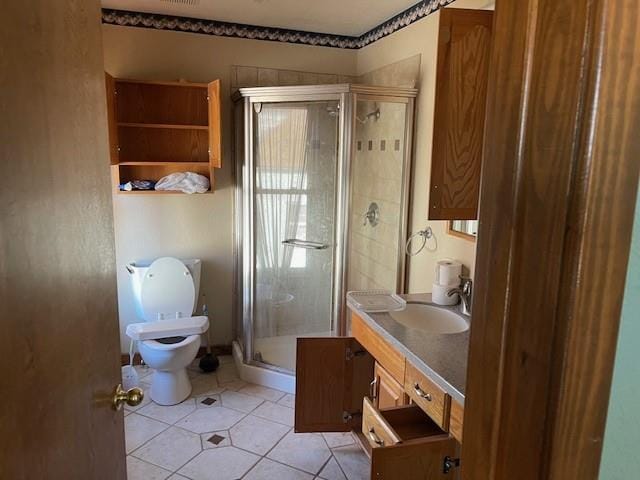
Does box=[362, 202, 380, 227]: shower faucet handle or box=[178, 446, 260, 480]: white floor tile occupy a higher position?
box=[362, 202, 380, 227]: shower faucet handle

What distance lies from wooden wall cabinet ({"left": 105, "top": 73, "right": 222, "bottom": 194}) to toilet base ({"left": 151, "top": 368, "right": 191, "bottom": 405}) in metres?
1.23

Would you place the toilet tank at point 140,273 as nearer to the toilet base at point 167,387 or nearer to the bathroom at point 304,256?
the bathroom at point 304,256

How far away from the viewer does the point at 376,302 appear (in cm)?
233

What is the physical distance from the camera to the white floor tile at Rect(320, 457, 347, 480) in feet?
7.77

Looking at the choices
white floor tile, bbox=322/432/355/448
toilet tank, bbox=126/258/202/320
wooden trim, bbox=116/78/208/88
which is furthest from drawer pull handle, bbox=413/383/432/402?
wooden trim, bbox=116/78/208/88

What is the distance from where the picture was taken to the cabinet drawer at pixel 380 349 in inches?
76.6

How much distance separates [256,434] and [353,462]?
589mm

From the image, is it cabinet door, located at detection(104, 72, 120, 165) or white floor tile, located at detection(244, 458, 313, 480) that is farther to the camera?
cabinet door, located at detection(104, 72, 120, 165)

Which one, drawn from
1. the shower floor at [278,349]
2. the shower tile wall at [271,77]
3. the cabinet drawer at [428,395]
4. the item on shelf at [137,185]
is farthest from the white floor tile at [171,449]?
the shower tile wall at [271,77]

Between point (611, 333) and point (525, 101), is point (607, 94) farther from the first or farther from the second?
point (611, 333)

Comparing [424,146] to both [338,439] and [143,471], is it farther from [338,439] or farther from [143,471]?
[143,471]

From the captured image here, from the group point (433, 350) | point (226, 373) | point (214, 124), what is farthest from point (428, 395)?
point (214, 124)

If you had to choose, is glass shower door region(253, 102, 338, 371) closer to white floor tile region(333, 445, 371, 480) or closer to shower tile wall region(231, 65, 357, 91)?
shower tile wall region(231, 65, 357, 91)

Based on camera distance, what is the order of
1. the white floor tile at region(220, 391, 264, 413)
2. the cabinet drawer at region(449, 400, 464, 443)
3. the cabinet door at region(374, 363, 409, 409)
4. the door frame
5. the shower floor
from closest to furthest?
the door frame → the cabinet drawer at region(449, 400, 464, 443) → the cabinet door at region(374, 363, 409, 409) → the white floor tile at region(220, 391, 264, 413) → the shower floor
